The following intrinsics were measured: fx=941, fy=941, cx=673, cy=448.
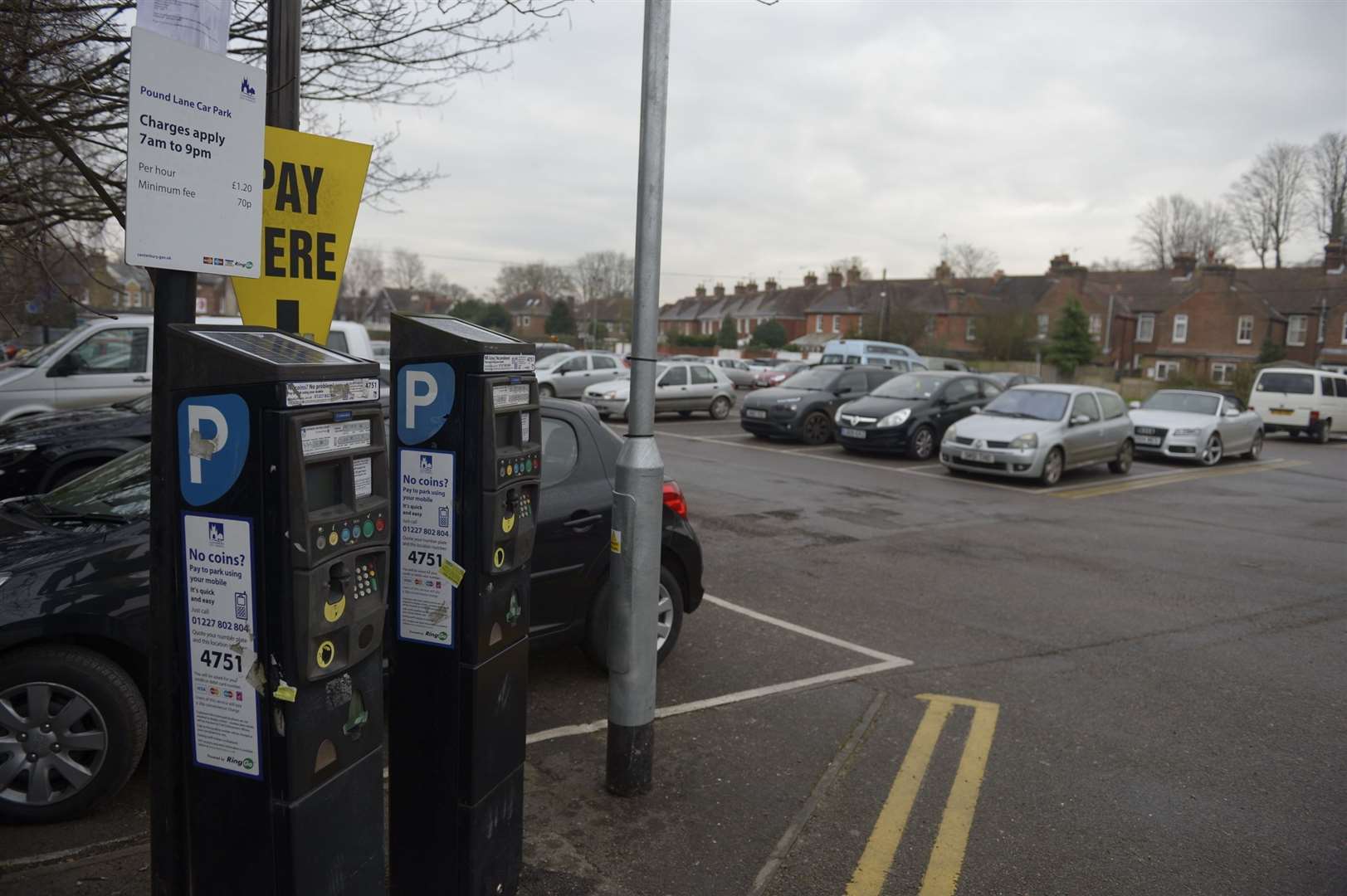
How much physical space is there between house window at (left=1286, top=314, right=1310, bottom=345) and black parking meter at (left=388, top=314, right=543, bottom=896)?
65.3 metres

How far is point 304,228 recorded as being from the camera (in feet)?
11.7

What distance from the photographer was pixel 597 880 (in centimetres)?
349

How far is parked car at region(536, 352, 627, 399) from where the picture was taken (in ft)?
79.5

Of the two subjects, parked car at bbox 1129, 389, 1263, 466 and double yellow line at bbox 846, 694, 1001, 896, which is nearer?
double yellow line at bbox 846, 694, 1001, 896

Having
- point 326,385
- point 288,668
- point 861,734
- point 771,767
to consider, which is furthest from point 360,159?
point 861,734

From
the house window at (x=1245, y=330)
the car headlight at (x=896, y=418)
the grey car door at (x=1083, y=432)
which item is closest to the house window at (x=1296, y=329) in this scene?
the house window at (x=1245, y=330)

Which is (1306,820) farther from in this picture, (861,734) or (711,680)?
(711,680)

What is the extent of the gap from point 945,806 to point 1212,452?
1717 centimetres

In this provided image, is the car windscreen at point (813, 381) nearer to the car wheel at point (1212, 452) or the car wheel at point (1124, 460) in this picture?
the car wheel at point (1124, 460)

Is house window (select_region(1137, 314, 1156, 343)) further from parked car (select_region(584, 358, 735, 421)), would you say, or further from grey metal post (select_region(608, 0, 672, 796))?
grey metal post (select_region(608, 0, 672, 796))

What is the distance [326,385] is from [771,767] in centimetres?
305

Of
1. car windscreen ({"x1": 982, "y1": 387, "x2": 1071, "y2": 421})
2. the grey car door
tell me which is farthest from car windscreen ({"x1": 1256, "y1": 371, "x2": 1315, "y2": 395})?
car windscreen ({"x1": 982, "y1": 387, "x2": 1071, "y2": 421})

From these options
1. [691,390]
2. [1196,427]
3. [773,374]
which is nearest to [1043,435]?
[1196,427]

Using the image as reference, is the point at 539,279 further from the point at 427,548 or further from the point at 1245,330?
the point at 427,548
